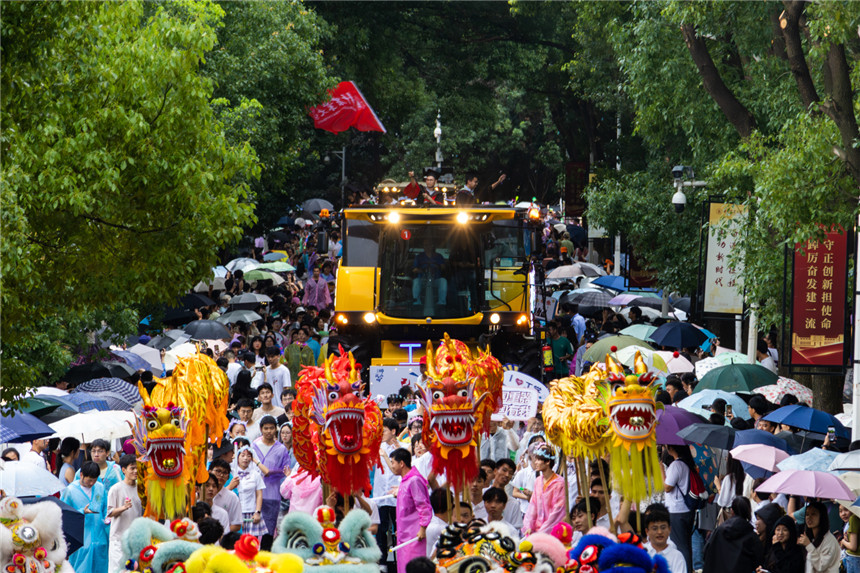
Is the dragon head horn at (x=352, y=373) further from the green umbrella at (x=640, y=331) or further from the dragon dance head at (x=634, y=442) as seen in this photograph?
the green umbrella at (x=640, y=331)

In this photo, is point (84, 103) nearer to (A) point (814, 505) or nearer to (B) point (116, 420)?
(B) point (116, 420)

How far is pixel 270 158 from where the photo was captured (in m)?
27.0

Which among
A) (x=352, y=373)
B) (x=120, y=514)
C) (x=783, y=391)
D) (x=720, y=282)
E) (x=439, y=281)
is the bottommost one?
(x=120, y=514)

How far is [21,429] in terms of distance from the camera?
Answer: 40.9 ft

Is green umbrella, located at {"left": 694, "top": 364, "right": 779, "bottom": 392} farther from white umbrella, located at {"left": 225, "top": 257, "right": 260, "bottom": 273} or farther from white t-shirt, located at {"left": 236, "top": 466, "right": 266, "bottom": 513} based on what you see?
white umbrella, located at {"left": 225, "top": 257, "right": 260, "bottom": 273}

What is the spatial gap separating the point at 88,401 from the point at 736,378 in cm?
858

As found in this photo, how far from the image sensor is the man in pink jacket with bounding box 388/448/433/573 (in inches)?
412

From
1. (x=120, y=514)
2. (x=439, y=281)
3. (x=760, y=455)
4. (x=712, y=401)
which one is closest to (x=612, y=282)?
(x=439, y=281)

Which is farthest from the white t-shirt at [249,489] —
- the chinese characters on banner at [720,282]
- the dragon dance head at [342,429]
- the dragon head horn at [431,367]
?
the chinese characters on banner at [720,282]

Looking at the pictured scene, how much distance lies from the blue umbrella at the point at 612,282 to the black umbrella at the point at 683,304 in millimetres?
1301

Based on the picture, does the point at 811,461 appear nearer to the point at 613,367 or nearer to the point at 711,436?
the point at 711,436

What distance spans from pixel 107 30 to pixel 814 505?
7.96 m

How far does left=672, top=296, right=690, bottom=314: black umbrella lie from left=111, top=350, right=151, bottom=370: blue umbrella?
40.6 feet

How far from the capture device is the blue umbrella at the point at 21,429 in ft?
40.3
